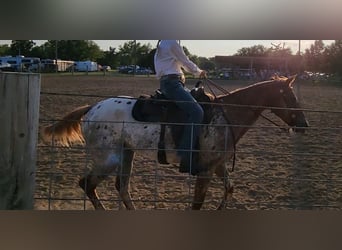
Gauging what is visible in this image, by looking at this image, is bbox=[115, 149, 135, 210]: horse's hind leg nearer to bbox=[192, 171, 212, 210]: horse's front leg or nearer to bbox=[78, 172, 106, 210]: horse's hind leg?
bbox=[78, 172, 106, 210]: horse's hind leg

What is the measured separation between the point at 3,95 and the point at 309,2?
914mm

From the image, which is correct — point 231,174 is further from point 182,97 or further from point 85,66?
point 85,66

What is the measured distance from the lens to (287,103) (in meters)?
2.52

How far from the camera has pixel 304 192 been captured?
278cm

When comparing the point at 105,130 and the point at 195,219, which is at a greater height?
the point at 105,130

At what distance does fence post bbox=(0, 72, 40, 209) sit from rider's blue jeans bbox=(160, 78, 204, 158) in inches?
39.0

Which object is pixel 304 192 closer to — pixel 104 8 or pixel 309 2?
pixel 309 2

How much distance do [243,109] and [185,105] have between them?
41 centimetres

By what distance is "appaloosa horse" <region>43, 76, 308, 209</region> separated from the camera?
2.36 meters

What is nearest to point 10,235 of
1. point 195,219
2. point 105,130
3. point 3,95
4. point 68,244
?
point 68,244

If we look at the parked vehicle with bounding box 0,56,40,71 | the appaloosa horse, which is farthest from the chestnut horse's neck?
the parked vehicle with bounding box 0,56,40,71

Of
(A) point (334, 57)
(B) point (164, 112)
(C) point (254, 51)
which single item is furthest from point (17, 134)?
(B) point (164, 112)

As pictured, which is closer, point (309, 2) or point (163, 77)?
point (309, 2)

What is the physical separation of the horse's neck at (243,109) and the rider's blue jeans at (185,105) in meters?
0.23
